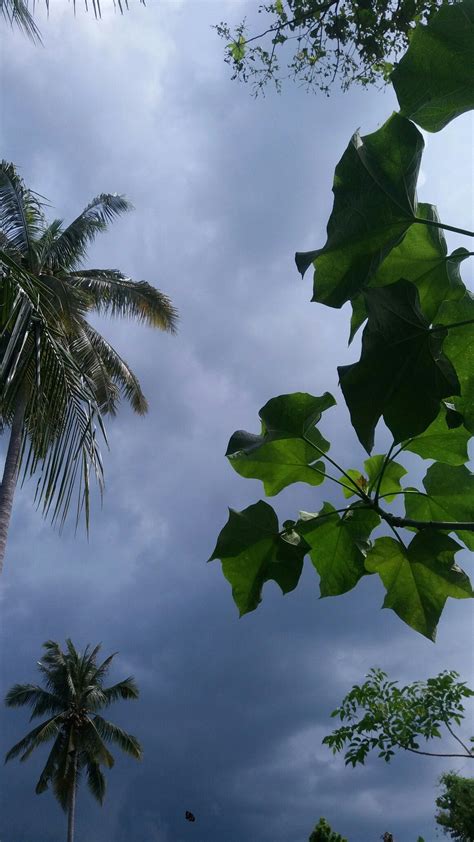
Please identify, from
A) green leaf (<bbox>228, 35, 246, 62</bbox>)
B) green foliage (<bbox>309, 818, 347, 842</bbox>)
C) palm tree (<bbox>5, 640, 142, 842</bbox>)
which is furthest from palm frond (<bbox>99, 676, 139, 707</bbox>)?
green leaf (<bbox>228, 35, 246, 62</bbox>)

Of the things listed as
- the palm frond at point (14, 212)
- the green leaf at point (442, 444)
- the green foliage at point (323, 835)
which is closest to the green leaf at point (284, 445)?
the green leaf at point (442, 444)

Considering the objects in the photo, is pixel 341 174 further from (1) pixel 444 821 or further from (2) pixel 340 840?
(2) pixel 340 840

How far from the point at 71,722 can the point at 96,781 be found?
8.50 feet

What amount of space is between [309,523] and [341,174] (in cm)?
40

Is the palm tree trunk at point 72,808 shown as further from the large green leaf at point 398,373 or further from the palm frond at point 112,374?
the large green leaf at point 398,373

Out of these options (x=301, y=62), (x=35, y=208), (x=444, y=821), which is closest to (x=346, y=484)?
(x=301, y=62)

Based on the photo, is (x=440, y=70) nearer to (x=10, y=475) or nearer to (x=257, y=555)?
(x=257, y=555)

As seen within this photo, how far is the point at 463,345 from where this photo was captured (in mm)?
657

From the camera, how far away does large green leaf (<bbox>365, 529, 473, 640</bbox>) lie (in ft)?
2.52

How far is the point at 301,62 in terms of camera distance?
328 cm

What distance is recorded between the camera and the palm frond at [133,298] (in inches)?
549

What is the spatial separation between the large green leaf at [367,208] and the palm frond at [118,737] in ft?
99.0

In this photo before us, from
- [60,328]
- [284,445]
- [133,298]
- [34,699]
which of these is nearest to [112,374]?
[133,298]

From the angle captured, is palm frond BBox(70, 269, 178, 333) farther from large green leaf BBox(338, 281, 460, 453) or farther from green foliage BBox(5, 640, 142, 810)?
green foliage BBox(5, 640, 142, 810)
